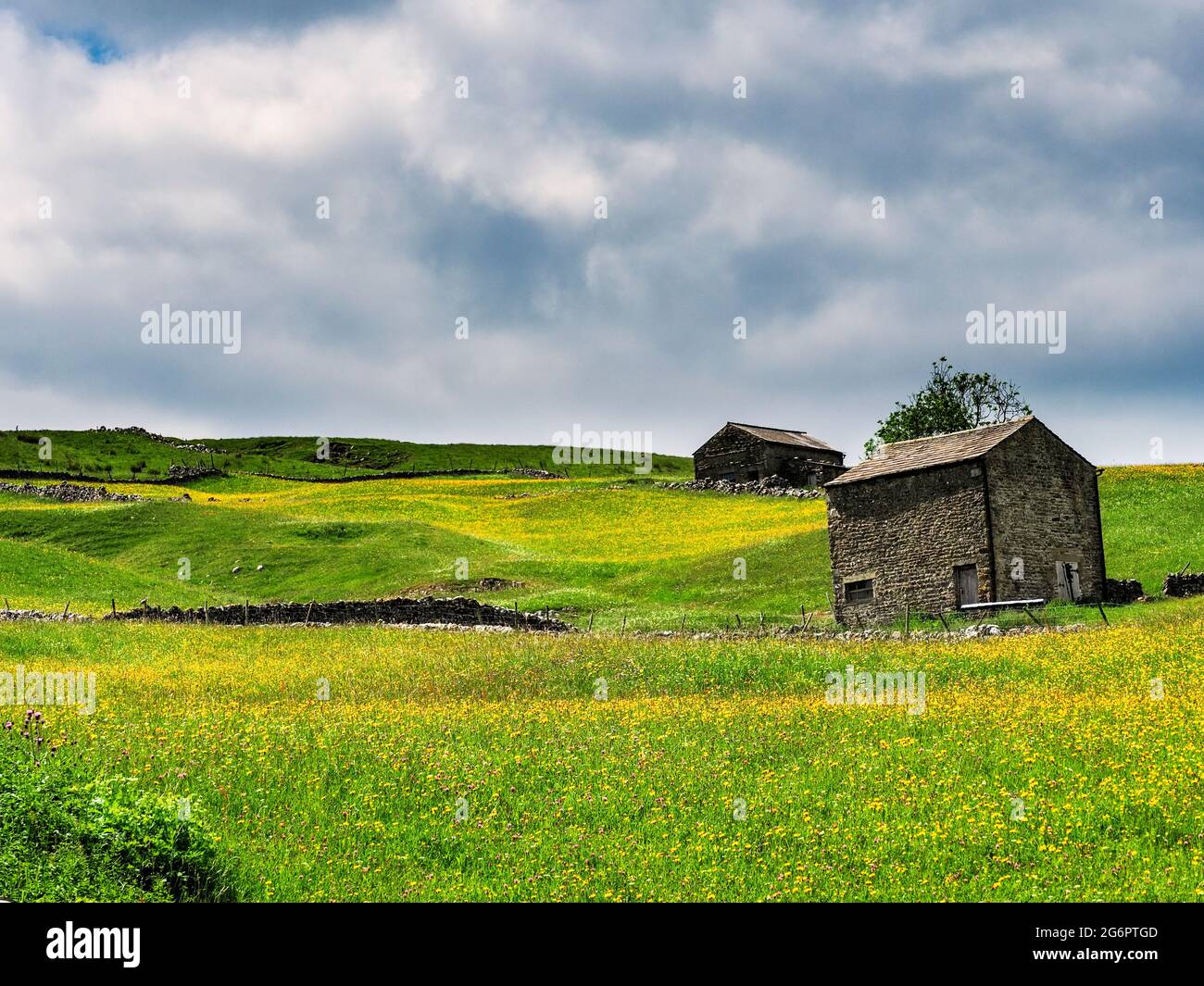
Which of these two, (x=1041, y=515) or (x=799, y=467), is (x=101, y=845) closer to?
(x=1041, y=515)

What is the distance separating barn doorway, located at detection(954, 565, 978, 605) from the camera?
40.9 m

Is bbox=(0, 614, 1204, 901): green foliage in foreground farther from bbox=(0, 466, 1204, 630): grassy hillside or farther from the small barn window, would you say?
bbox=(0, 466, 1204, 630): grassy hillside

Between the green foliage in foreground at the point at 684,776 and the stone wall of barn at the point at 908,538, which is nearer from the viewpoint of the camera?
the green foliage in foreground at the point at 684,776

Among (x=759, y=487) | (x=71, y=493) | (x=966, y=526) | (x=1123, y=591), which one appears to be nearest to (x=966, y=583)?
(x=966, y=526)

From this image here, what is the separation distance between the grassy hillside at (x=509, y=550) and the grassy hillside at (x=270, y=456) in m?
33.6

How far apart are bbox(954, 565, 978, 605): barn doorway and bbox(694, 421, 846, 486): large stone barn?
151ft

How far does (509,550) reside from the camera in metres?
64.8

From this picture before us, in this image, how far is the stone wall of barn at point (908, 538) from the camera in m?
41.2

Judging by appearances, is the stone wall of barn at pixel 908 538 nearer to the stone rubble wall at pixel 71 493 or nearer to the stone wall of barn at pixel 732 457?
the stone wall of barn at pixel 732 457

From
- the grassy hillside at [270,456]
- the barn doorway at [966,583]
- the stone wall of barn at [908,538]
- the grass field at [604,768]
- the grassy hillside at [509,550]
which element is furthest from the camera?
the grassy hillside at [270,456]

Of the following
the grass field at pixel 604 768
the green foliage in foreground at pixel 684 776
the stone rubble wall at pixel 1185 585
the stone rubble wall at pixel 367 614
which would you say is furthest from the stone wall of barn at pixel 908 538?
the green foliage in foreground at pixel 684 776

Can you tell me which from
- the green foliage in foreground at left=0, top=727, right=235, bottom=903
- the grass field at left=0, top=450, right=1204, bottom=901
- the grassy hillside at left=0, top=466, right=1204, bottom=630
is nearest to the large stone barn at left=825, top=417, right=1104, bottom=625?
the grassy hillside at left=0, top=466, right=1204, bottom=630

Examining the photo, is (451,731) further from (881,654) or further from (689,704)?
(881,654)
